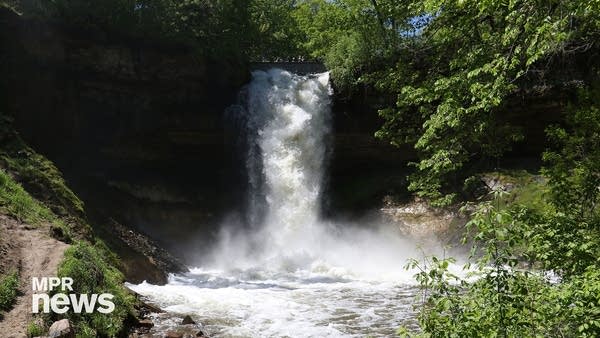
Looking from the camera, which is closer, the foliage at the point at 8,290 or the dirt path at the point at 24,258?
the dirt path at the point at 24,258

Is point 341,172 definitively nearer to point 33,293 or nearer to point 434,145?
point 434,145

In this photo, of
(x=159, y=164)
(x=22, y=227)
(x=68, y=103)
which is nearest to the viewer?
(x=22, y=227)

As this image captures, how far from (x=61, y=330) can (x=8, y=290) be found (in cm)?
132

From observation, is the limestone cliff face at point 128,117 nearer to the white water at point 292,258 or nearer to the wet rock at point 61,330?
A: the white water at point 292,258

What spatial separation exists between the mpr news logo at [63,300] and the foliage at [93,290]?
0.10 m

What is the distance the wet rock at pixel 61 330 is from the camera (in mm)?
6168

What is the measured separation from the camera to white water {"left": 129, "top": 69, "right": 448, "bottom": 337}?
33.2 ft

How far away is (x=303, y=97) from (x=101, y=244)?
1198 cm

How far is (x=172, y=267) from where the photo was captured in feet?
50.9

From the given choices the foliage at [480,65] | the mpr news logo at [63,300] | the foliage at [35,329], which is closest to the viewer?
the foliage at [480,65]

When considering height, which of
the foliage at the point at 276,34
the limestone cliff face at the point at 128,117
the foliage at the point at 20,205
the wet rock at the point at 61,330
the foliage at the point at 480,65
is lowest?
the wet rock at the point at 61,330

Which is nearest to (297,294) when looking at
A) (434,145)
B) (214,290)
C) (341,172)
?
(214,290)

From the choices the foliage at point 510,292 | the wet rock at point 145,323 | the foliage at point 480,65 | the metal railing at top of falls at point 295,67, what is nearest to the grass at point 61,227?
Answer: the wet rock at point 145,323

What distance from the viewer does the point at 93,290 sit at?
8.05m
